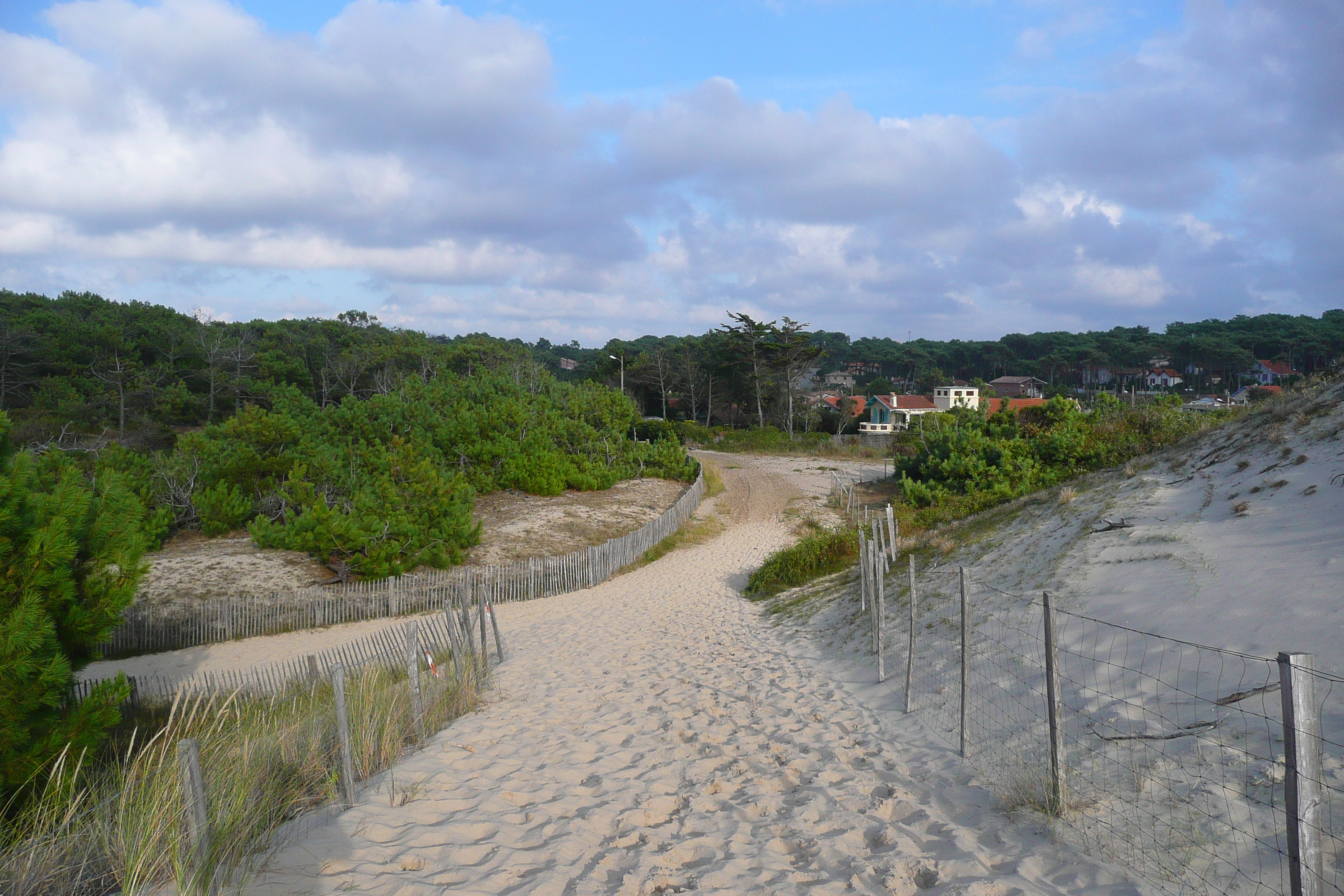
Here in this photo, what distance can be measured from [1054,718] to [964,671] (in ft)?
4.22

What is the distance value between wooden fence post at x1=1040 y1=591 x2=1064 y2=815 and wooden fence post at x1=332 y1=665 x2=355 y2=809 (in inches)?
173

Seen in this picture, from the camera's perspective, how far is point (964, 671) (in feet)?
17.4

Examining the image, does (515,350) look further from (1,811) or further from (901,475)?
(1,811)

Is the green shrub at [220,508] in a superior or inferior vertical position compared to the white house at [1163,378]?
inferior

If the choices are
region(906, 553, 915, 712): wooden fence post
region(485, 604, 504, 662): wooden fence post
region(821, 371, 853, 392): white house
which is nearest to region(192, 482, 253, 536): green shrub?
region(485, 604, 504, 662): wooden fence post

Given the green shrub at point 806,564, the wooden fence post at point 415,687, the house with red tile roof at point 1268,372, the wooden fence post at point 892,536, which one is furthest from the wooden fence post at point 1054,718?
the house with red tile roof at point 1268,372

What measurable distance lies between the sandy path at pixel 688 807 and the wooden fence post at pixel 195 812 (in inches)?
11.0

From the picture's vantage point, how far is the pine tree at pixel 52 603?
4.78m

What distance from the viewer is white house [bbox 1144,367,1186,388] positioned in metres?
74.1

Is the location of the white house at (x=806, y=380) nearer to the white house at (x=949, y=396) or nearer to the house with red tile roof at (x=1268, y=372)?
the white house at (x=949, y=396)

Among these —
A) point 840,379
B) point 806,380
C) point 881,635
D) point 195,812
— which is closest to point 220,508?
point 881,635

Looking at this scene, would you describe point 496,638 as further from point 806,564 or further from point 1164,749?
point 1164,749

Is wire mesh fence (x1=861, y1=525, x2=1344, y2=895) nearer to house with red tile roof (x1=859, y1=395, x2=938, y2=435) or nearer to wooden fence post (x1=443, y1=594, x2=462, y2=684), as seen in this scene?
wooden fence post (x1=443, y1=594, x2=462, y2=684)

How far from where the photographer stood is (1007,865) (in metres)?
3.59
